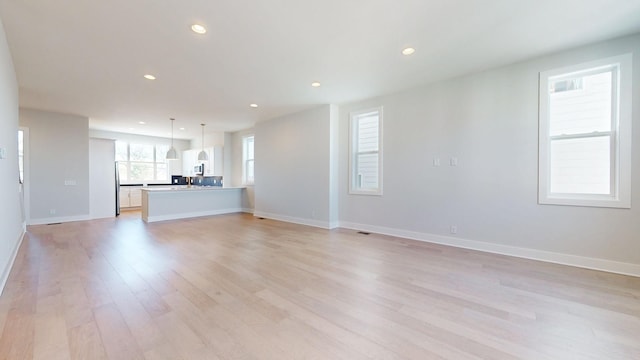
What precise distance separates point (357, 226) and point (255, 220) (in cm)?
269

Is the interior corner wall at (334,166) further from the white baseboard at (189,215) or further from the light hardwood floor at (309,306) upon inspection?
the white baseboard at (189,215)

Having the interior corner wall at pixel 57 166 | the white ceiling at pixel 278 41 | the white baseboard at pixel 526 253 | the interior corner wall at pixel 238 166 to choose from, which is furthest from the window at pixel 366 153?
the interior corner wall at pixel 57 166

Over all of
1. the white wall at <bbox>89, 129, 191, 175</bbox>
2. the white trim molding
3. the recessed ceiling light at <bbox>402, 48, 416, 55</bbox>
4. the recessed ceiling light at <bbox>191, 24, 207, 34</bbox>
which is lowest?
the white trim molding

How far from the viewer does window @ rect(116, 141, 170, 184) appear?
902 cm

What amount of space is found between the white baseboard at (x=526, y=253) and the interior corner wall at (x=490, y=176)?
0.04 feet

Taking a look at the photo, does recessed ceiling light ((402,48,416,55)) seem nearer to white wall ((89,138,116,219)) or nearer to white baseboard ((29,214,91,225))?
white wall ((89,138,116,219))

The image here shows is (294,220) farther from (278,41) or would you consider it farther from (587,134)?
(587,134)

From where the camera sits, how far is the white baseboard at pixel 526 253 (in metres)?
2.96

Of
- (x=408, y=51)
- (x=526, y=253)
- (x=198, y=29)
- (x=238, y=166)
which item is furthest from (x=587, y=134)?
(x=238, y=166)

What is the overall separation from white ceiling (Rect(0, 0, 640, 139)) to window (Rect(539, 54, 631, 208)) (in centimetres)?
43

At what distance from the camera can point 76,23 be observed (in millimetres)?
2574

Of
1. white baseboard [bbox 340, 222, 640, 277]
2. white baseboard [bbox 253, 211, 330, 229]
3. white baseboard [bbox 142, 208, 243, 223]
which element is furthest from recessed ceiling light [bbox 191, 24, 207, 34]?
white baseboard [bbox 142, 208, 243, 223]

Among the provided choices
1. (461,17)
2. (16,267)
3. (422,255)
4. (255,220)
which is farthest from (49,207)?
(461,17)

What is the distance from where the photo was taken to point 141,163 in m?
9.42
